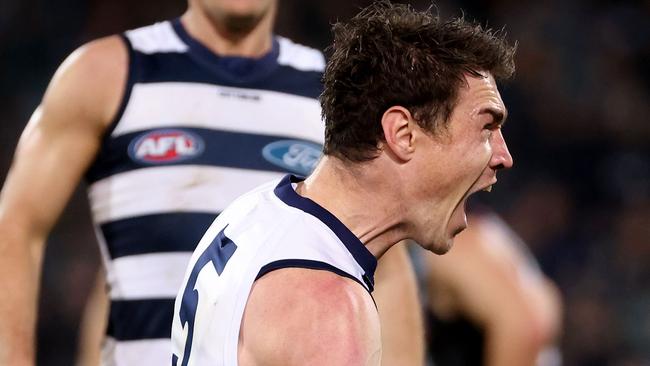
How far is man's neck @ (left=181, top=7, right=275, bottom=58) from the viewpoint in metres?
3.18

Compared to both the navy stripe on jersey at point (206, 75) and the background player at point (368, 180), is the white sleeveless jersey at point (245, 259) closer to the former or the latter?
the background player at point (368, 180)

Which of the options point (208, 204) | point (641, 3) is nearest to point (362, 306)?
point (208, 204)

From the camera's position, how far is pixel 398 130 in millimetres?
2184

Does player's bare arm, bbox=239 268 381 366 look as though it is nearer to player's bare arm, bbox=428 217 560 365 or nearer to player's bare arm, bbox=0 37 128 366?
player's bare arm, bbox=0 37 128 366

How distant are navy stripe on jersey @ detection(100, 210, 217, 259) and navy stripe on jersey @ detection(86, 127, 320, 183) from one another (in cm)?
13

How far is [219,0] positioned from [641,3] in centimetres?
637

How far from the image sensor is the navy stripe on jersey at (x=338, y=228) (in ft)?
7.07

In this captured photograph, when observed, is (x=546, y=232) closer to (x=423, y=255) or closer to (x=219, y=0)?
(x=423, y=255)

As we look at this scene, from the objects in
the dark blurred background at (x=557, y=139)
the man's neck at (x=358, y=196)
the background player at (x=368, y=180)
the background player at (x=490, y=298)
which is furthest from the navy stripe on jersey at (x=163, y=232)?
the dark blurred background at (x=557, y=139)

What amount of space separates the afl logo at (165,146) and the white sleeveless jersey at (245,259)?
719mm

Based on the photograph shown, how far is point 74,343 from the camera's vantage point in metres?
7.04

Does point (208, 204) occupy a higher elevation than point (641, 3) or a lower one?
higher

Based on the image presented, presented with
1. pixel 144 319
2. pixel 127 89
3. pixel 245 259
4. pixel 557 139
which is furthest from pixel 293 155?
pixel 557 139

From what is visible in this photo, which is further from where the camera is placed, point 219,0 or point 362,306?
point 219,0
